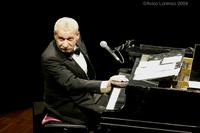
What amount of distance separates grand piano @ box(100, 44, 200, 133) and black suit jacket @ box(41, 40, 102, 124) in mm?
328

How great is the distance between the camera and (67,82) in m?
3.13

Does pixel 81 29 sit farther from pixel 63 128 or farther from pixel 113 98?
pixel 63 128

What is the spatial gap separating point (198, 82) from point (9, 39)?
8.33 feet

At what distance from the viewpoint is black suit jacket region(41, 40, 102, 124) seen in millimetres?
3127

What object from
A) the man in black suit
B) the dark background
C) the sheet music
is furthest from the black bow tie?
the dark background

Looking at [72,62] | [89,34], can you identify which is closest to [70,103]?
[72,62]

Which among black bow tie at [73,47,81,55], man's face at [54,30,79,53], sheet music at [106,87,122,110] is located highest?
man's face at [54,30,79,53]

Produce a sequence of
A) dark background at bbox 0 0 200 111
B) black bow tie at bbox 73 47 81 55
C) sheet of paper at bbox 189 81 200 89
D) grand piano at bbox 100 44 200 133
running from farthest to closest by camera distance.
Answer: dark background at bbox 0 0 200 111 < black bow tie at bbox 73 47 81 55 < sheet of paper at bbox 189 81 200 89 < grand piano at bbox 100 44 200 133

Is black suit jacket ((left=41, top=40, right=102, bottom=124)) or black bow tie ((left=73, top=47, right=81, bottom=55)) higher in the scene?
black bow tie ((left=73, top=47, right=81, bottom=55))

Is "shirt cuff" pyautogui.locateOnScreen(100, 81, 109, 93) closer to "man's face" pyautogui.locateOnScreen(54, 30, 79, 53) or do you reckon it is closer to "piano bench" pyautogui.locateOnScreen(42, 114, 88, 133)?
"piano bench" pyautogui.locateOnScreen(42, 114, 88, 133)

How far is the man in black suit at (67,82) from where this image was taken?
10.2 feet

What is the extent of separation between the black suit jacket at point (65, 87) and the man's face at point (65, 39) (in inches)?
2.2

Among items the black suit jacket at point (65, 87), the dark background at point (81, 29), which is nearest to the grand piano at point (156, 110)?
the black suit jacket at point (65, 87)

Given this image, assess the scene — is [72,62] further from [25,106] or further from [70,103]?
[25,106]
